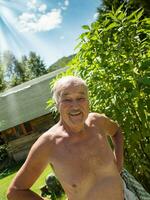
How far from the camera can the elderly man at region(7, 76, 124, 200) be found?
2.74m

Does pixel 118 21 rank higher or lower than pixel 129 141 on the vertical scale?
higher

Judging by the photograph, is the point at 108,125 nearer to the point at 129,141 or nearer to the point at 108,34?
the point at 129,141

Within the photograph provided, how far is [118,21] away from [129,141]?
144cm

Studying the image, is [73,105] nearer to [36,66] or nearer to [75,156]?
[75,156]

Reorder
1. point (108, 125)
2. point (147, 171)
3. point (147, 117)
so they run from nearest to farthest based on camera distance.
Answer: point (108, 125)
point (147, 117)
point (147, 171)

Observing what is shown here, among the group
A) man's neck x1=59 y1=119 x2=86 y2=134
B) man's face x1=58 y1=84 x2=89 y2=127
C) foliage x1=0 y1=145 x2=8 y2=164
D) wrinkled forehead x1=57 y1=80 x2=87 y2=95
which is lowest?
foliage x1=0 y1=145 x2=8 y2=164

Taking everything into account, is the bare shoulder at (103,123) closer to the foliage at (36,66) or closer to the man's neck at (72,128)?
the man's neck at (72,128)

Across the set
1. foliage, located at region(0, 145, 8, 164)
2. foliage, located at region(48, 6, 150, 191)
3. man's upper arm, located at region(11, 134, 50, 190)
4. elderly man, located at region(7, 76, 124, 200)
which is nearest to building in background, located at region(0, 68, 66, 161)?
foliage, located at region(0, 145, 8, 164)

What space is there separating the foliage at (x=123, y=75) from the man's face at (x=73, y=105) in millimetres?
1391

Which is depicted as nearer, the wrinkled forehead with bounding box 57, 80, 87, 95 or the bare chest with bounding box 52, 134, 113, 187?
the bare chest with bounding box 52, 134, 113, 187

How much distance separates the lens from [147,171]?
486 centimetres

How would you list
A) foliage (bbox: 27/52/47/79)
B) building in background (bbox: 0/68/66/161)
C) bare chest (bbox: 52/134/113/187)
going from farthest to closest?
foliage (bbox: 27/52/47/79) < building in background (bbox: 0/68/66/161) < bare chest (bbox: 52/134/113/187)

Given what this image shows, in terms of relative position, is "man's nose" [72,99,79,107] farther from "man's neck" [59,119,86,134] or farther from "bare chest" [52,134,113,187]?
"bare chest" [52,134,113,187]

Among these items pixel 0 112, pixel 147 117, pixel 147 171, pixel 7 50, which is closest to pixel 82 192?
pixel 147 117
